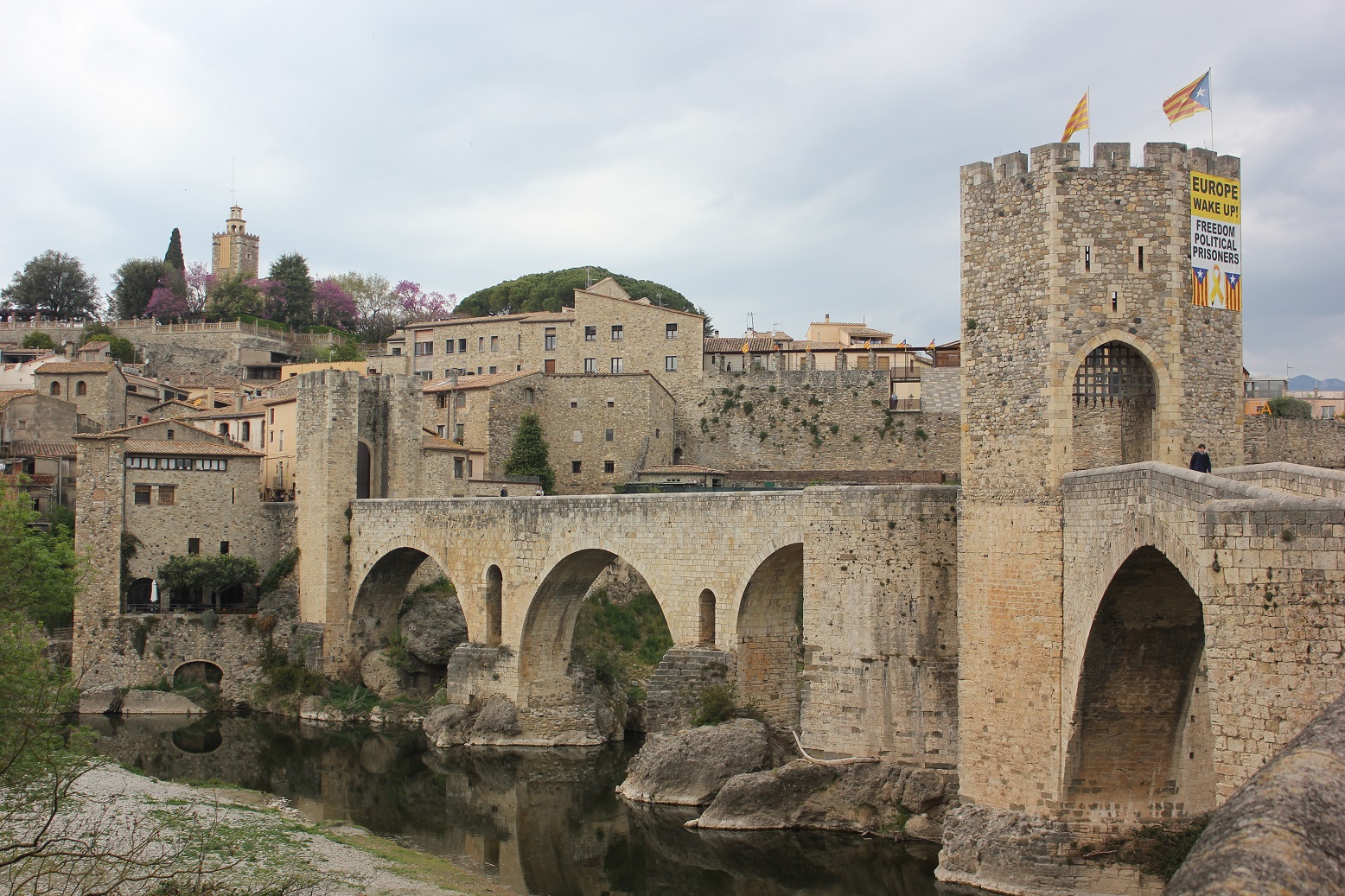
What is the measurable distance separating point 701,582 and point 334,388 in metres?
17.0

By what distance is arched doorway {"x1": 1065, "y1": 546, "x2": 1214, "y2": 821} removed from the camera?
48.4 feet

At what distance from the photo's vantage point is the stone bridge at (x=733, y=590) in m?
19.7

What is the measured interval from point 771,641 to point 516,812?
251 inches

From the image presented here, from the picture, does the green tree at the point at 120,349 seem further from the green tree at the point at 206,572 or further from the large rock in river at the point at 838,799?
the large rock in river at the point at 838,799

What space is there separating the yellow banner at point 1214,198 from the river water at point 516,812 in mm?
10584

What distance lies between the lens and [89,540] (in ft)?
114

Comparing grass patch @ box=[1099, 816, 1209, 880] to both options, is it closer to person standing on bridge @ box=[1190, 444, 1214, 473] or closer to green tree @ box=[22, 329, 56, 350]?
person standing on bridge @ box=[1190, 444, 1214, 473]

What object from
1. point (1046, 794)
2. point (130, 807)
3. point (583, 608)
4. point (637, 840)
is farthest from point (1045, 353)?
point (583, 608)

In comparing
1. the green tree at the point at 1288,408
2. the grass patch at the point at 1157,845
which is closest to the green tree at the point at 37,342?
the green tree at the point at 1288,408

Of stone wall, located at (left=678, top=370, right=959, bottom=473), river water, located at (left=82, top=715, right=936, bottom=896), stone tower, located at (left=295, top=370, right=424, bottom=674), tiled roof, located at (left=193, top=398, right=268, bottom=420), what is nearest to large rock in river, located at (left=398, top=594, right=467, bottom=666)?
stone tower, located at (left=295, top=370, right=424, bottom=674)

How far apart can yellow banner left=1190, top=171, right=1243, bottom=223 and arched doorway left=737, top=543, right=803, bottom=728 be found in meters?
10.2

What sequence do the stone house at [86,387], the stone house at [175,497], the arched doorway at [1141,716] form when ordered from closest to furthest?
the arched doorway at [1141,716], the stone house at [175,497], the stone house at [86,387]

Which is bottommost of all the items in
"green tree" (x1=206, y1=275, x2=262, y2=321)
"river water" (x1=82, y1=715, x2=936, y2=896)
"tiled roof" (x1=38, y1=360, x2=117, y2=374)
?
"river water" (x1=82, y1=715, x2=936, y2=896)

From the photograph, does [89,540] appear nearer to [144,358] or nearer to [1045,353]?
[1045,353]
